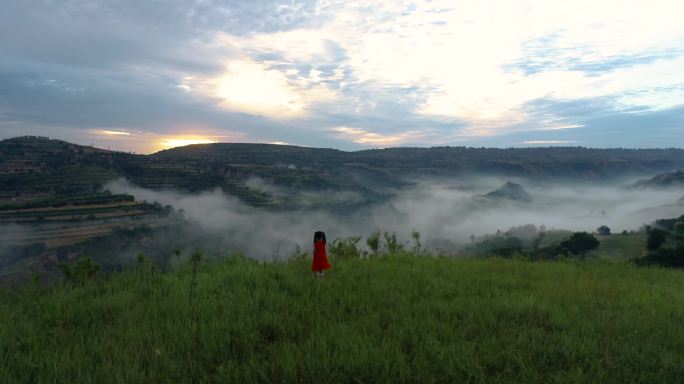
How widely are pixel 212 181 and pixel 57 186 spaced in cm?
3938

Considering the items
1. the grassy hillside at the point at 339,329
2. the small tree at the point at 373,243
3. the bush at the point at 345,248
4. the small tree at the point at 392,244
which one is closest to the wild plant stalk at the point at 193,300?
the grassy hillside at the point at 339,329

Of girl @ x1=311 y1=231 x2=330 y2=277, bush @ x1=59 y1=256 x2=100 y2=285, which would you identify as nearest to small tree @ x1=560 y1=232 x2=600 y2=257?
girl @ x1=311 y1=231 x2=330 y2=277

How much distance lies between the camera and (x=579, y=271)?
848cm

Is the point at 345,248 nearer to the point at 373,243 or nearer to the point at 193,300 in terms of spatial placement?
the point at 373,243

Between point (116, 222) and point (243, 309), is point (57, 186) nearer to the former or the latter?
point (116, 222)

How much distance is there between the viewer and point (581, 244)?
31.5 meters

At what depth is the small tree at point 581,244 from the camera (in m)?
30.3

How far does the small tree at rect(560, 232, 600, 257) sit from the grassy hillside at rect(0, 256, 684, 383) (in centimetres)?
2667

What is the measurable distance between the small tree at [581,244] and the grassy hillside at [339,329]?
2667cm

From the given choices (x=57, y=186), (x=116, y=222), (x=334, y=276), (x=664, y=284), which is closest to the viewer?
(x=334, y=276)

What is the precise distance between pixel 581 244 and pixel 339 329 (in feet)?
109

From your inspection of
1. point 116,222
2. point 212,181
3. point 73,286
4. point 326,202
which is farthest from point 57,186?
point 73,286

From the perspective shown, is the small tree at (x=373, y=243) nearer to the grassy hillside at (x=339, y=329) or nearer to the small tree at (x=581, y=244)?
the grassy hillside at (x=339, y=329)

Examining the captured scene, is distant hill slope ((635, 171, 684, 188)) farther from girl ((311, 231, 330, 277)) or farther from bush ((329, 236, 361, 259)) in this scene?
girl ((311, 231, 330, 277))
